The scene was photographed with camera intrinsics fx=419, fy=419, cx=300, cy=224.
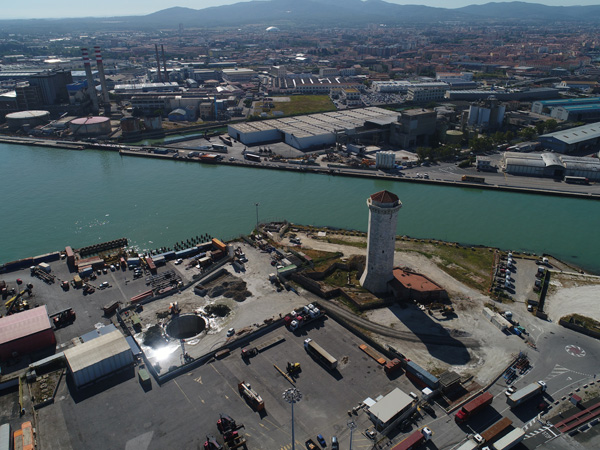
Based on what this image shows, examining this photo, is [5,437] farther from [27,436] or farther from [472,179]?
[472,179]

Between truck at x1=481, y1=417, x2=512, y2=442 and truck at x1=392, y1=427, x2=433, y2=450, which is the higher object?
truck at x1=392, y1=427, x2=433, y2=450

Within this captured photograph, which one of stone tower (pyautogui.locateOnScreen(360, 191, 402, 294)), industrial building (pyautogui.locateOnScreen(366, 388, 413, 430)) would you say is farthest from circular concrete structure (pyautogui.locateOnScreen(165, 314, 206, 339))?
industrial building (pyautogui.locateOnScreen(366, 388, 413, 430))

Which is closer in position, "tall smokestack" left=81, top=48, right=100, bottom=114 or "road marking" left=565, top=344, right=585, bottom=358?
"road marking" left=565, top=344, right=585, bottom=358

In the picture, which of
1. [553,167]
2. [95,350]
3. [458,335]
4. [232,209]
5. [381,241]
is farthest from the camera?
[553,167]

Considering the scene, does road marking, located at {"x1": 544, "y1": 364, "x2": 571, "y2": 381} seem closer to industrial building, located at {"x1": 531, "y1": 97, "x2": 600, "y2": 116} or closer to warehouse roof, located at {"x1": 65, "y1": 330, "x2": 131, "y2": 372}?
warehouse roof, located at {"x1": 65, "y1": 330, "x2": 131, "y2": 372}

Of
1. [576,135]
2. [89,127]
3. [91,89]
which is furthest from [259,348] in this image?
[91,89]

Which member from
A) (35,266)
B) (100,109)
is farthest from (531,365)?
(100,109)
